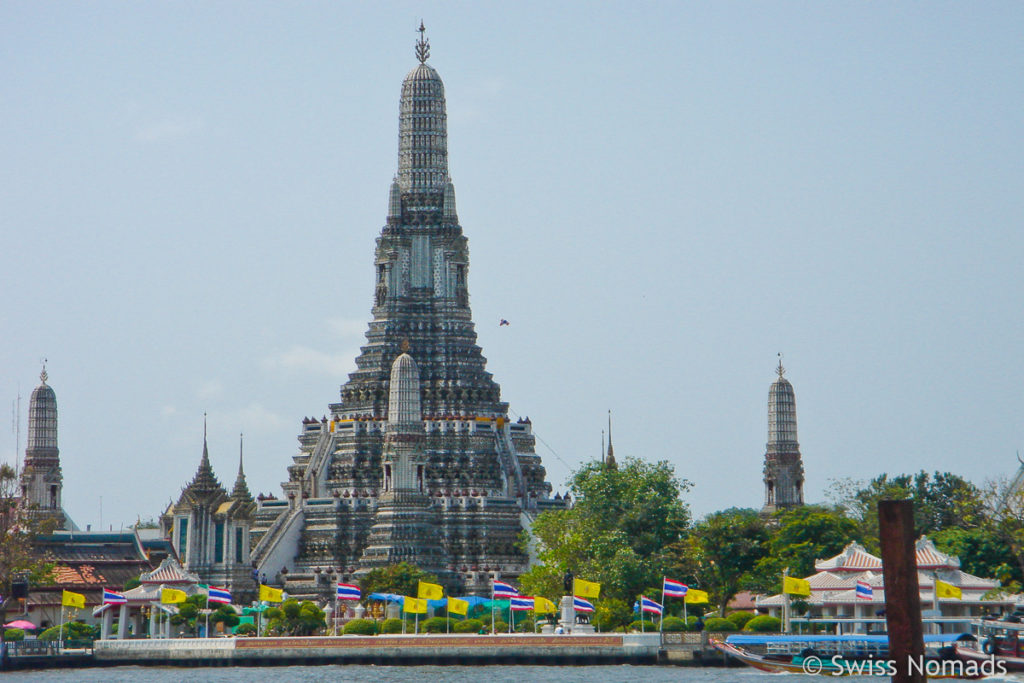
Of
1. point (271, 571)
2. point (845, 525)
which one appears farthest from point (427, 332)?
point (845, 525)

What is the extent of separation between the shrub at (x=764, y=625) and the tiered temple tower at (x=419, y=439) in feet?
97.8

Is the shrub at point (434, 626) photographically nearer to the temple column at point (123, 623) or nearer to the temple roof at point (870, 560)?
the temple column at point (123, 623)

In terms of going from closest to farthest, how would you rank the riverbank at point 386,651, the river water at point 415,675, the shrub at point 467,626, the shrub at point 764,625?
the river water at point 415,675, the riverbank at point 386,651, the shrub at point 764,625, the shrub at point 467,626

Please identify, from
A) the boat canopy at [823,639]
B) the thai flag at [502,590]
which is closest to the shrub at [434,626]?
the thai flag at [502,590]

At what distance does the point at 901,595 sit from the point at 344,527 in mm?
84586

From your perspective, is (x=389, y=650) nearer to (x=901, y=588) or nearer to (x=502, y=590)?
(x=502, y=590)

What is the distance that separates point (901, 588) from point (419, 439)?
81.3m

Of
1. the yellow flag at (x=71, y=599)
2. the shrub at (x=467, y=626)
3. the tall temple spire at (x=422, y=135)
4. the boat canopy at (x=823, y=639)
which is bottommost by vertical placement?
the boat canopy at (x=823, y=639)

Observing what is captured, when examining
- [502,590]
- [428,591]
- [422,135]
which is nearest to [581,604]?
[502,590]

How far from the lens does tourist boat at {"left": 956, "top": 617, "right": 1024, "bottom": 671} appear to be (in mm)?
68688

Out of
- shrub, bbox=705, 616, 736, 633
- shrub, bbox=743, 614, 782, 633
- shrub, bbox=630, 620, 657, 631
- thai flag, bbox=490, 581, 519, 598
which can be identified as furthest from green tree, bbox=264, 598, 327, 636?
shrub, bbox=743, 614, 782, 633

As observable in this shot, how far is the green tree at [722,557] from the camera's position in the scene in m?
97.8

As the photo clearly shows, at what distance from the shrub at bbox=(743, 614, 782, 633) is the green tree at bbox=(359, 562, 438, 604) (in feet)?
79.6

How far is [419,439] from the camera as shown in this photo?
116 metres
